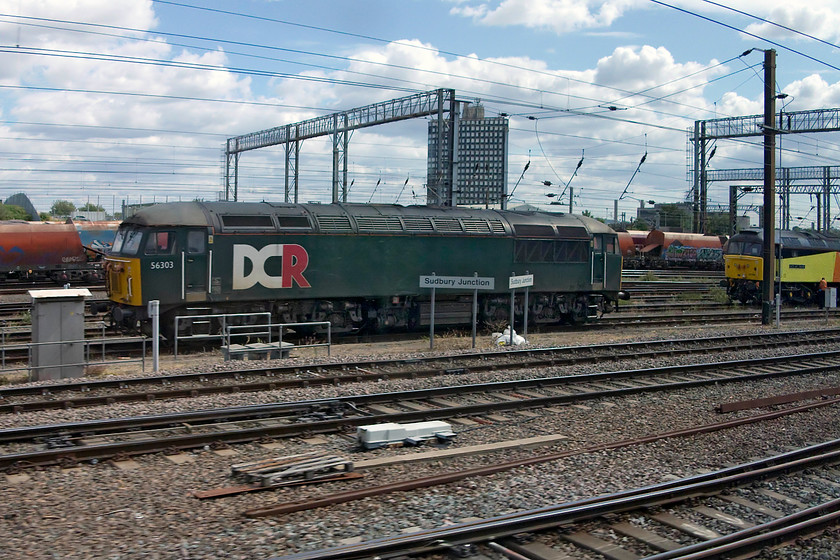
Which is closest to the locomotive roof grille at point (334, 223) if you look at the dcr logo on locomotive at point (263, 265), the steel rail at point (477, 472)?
the dcr logo on locomotive at point (263, 265)

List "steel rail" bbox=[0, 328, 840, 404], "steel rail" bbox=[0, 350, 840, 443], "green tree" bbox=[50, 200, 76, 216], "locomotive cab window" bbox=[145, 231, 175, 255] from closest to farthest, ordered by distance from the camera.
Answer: "steel rail" bbox=[0, 350, 840, 443]
"steel rail" bbox=[0, 328, 840, 404]
"locomotive cab window" bbox=[145, 231, 175, 255]
"green tree" bbox=[50, 200, 76, 216]

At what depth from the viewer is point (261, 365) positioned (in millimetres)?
14484

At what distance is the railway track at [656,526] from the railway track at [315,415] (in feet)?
9.18

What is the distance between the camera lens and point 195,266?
17.3 m

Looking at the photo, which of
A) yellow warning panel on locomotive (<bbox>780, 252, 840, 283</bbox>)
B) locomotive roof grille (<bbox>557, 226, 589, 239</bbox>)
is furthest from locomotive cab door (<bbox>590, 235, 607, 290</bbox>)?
yellow warning panel on locomotive (<bbox>780, 252, 840, 283</bbox>)

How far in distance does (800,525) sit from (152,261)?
13.9 meters

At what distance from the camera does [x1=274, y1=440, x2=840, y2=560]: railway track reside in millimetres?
6133

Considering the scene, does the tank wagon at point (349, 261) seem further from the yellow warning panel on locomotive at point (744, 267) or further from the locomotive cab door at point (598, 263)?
the yellow warning panel on locomotive at point (744, 267)

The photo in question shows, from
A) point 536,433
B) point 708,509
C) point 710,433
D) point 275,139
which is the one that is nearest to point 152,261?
point 536,433

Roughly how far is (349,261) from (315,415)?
9123 mm

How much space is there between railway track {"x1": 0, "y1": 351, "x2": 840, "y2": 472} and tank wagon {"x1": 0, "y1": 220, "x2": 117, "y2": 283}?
24.8 meters

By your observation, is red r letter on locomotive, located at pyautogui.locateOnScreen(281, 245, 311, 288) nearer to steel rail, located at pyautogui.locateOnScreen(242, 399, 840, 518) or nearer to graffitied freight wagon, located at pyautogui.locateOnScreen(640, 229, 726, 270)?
steel rail, located at pyautogui.locateOnScreen(242, 399, 840, 518)

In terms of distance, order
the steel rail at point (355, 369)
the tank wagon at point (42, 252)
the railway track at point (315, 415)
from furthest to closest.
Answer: the tank wagon at point (42, 252) → the steel rail at point (355, 369) → the railway track at point (315, 415)

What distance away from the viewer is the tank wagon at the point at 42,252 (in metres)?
31.9
